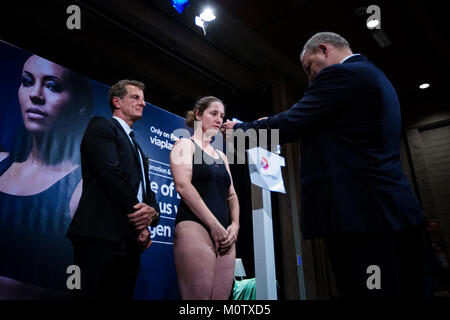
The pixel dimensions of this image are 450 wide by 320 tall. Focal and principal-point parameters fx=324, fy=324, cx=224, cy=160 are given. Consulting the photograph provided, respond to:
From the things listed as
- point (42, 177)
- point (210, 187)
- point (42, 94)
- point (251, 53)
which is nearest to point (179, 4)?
point (42, 94)

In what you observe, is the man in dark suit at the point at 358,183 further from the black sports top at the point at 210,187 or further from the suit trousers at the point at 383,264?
the black sports top at the point at 210,187

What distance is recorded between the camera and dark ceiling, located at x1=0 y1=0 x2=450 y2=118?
3.49 meters

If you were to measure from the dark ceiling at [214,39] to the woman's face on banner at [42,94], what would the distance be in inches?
33.5

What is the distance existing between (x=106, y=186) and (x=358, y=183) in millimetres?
1020

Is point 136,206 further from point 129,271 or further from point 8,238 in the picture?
point 8,238

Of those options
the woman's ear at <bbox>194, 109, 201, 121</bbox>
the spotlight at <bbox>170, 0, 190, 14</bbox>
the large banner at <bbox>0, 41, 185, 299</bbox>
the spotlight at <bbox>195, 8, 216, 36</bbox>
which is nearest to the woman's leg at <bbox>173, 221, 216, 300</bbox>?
the woman's ear at <bbox>194, 109, 201, 121</bbox>

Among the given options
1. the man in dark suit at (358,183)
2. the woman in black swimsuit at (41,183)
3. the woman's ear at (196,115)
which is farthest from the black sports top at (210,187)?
the woman in black swimsuit at (41,183)

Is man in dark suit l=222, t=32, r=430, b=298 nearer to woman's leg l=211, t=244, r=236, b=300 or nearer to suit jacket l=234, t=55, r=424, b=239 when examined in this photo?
suit jacket l=234, t=55, r=424, b=239

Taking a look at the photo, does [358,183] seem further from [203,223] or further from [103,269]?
[103,269]

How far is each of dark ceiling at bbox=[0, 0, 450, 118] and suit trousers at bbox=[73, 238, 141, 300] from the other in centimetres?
222

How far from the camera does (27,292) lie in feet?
7.77

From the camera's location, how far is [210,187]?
5.43ft
